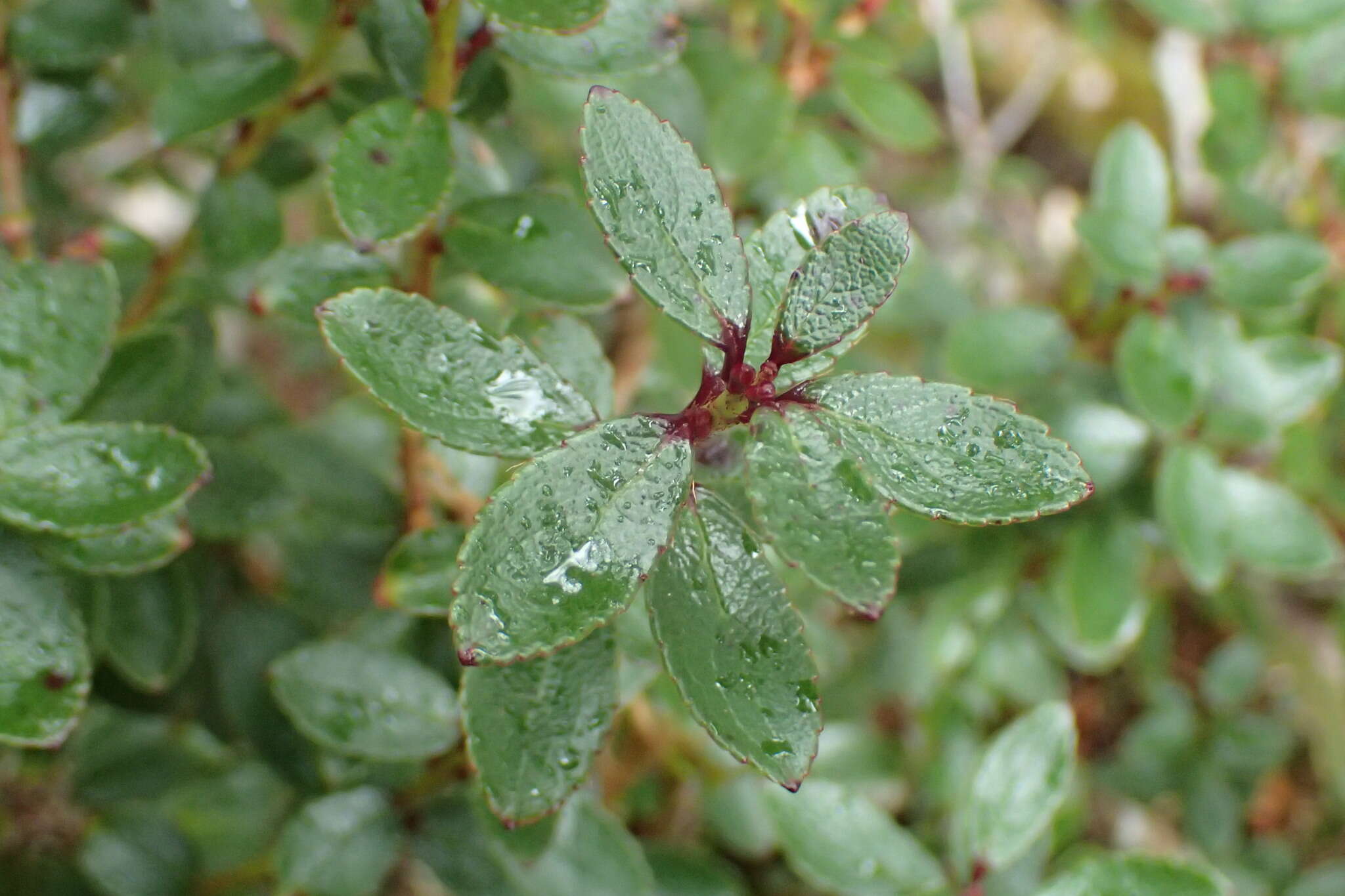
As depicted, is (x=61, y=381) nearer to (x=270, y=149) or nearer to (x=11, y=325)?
(x=11, y=325)

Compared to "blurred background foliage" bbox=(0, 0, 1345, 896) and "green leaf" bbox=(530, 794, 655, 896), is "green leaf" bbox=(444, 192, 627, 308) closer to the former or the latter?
"blurred background foliage" bbox=(0, 0, 1345, 896)

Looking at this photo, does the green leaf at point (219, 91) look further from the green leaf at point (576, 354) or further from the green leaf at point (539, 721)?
the green leaf at point (539, 721)

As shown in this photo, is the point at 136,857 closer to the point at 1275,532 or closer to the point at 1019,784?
the point at 1019,784

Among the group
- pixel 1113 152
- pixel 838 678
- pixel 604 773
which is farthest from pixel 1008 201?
pixel 604 773

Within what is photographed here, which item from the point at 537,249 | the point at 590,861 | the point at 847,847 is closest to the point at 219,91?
the point at 537,249

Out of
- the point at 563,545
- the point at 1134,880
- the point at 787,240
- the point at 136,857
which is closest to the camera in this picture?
the point at 563,545

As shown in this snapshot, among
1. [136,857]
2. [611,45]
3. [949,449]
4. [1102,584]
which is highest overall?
[611,45]
